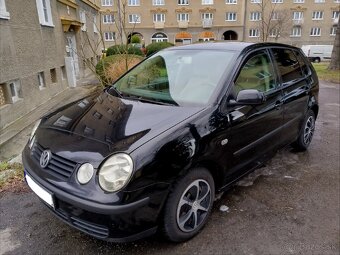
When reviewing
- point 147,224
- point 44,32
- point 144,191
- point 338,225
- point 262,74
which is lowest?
point 338,225

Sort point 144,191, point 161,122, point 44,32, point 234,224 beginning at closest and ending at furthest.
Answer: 1. point 144,191
2. point 161,122
3. point 234,224
4. point 44,32

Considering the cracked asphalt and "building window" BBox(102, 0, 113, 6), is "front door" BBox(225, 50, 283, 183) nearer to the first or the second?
the cracked asphalt

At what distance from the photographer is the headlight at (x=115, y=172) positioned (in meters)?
1.96

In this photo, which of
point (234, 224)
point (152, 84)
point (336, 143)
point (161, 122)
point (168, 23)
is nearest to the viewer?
point (161, 122)

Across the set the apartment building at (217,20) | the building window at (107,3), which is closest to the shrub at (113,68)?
the building window at (107,3)

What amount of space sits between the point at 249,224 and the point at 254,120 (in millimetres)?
1060

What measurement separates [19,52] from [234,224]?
7.20 meters

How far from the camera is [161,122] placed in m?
2.33

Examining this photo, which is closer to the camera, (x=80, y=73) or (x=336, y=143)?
(x=336, y=143)

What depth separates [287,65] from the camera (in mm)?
3750

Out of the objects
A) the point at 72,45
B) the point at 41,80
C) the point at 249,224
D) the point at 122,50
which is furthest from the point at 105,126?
the point at 72,45

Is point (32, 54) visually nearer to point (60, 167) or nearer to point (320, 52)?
point (60, 167)

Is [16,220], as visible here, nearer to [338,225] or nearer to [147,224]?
[147,224]

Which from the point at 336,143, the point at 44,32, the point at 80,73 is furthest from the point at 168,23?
the point at 336,143
